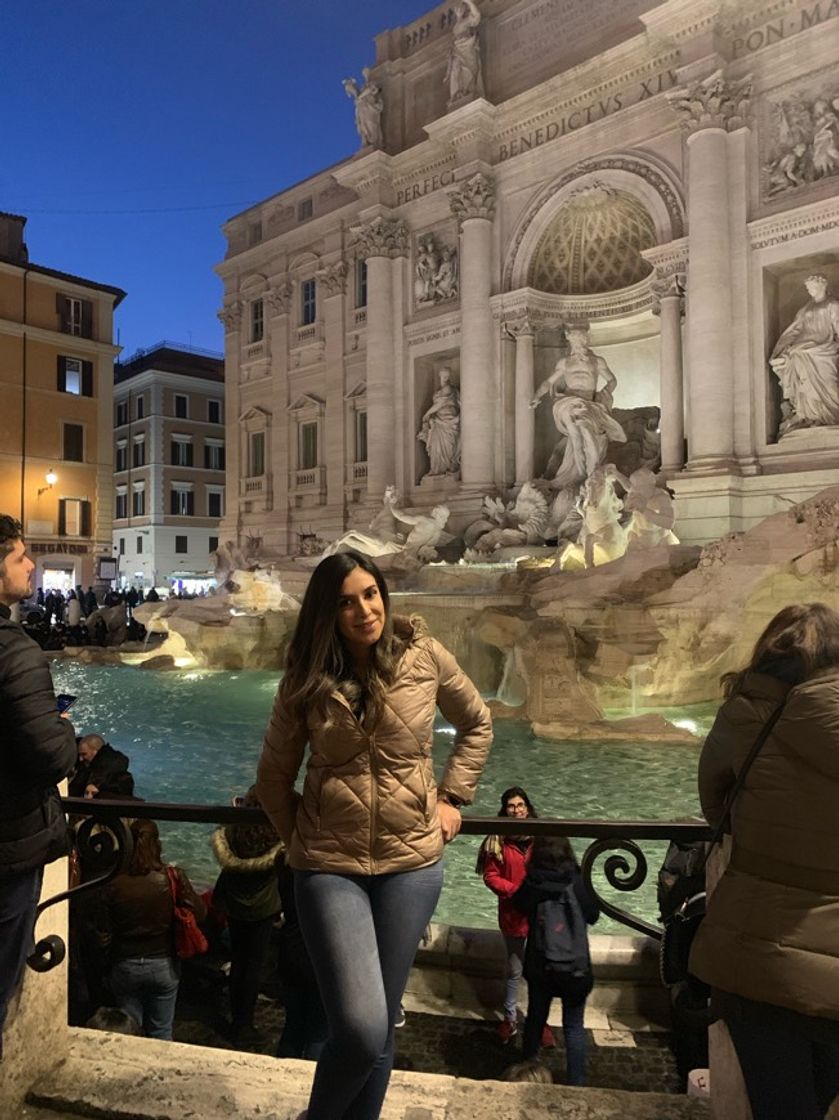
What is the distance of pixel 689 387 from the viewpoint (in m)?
15.9

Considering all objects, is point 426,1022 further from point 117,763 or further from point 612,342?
point 612,342

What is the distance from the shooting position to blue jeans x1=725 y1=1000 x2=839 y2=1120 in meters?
1.66

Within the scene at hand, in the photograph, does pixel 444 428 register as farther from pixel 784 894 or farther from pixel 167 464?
pixel 167 464

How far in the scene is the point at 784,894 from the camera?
1612 millimetres

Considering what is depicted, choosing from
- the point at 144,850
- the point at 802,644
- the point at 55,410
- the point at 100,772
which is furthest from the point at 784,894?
the point at 55,410

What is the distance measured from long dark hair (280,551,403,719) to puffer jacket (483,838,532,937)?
1898 mm

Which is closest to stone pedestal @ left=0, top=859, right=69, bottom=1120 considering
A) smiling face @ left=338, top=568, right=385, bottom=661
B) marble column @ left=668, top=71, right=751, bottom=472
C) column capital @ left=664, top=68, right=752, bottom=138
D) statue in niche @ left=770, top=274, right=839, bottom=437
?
smiling face @ left=338, top=568, right=385, bottom=661

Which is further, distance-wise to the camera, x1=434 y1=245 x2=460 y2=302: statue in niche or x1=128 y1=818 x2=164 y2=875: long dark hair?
x1=434 y1=245 x2=460 y2=302: statue in niche

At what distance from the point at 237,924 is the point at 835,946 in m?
2.63

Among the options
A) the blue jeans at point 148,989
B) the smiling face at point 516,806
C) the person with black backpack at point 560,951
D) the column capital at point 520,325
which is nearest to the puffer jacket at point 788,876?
the person with black backpack at point 560,951

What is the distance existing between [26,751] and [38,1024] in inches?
41.8

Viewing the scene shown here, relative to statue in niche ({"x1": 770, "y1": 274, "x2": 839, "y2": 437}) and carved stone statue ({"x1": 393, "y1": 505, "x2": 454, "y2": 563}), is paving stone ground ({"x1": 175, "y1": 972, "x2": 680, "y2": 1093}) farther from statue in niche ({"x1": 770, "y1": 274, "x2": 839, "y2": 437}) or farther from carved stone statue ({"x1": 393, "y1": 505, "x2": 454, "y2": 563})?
statue in niche ({"x1": 770, "y1": 274, "x2": 839, "y2": 437})

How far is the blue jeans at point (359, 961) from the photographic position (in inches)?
72.0

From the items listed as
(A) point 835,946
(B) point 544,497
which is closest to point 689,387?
(B) point 544,497
